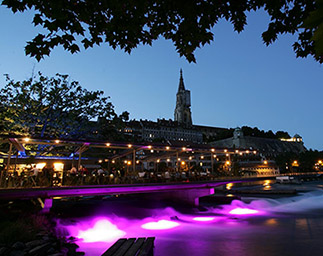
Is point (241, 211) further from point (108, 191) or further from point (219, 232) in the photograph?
point (108, 191)

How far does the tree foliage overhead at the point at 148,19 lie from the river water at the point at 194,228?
10253 millimetres

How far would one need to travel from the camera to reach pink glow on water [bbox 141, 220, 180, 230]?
16.0 m

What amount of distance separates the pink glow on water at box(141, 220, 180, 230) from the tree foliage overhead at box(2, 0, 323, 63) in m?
14.4

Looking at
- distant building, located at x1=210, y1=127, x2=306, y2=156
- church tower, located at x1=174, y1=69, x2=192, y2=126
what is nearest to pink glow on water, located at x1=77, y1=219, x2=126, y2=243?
distant building, located at x1=210, y1=127, x2=306, y2=156

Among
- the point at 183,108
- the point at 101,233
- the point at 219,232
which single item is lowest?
the point at 219,232

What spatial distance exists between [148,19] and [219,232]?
14166 millimetres

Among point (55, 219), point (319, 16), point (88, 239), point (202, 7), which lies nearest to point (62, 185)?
point (55, 219)

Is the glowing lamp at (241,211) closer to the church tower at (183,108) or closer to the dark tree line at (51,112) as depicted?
the dark tree line at (51,112)

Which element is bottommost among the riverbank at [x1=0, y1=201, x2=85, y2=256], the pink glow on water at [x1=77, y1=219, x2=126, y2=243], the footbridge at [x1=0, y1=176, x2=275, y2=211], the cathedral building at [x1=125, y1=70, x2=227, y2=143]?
the pink glow on water at [x1=77, y1=219, x2=126, y2=243]

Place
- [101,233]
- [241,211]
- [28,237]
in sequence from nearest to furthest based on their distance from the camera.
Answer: [28,237] → [101,233] → [241,211]

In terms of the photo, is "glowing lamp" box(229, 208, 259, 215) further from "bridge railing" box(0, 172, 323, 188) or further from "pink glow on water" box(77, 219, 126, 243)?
"pink glow on water" box(77, 219, 126, 243)

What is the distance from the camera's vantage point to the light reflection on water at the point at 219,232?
1142cm

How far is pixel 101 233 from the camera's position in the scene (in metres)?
14.2

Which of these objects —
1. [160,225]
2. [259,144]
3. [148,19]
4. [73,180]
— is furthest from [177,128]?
[148,19]
